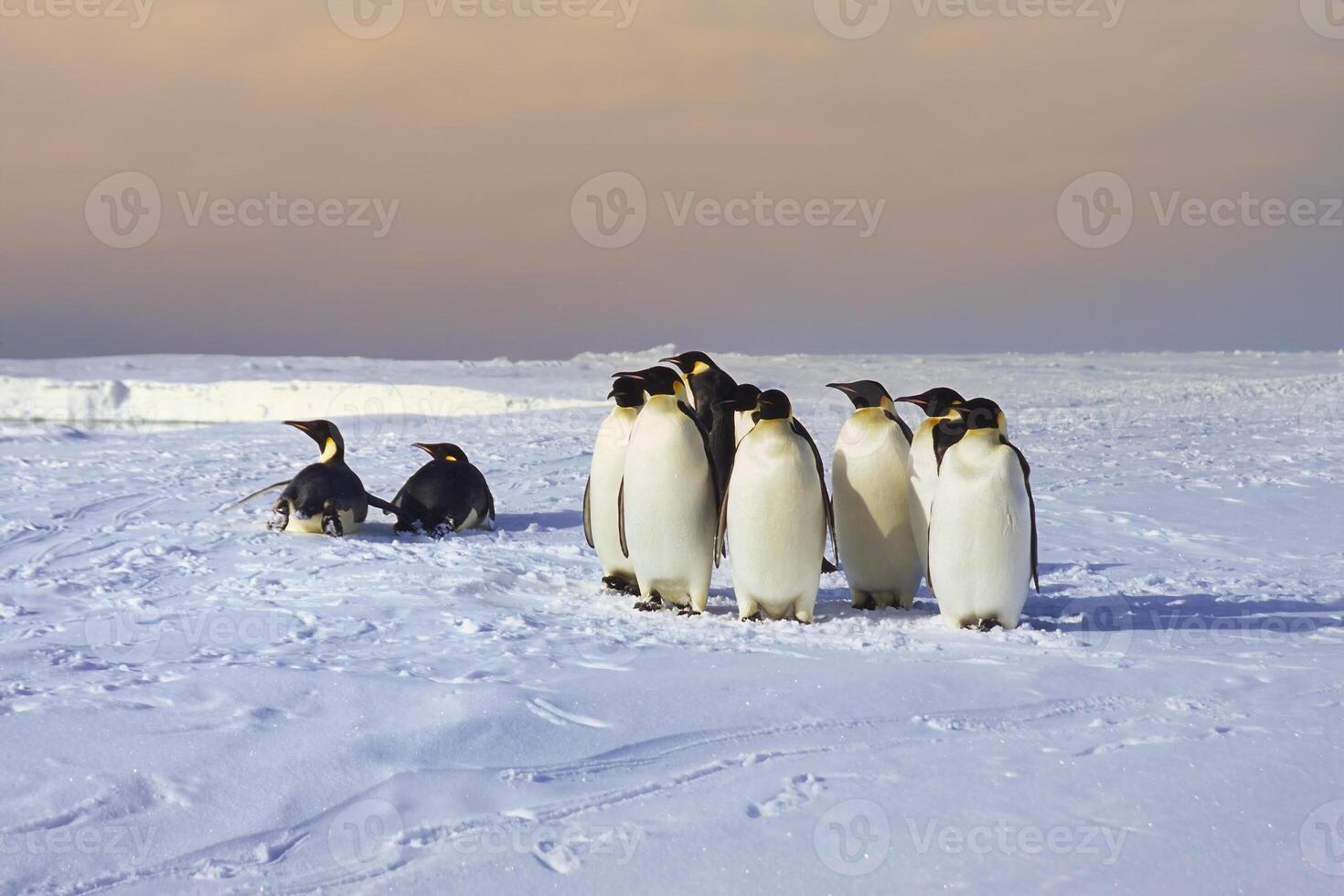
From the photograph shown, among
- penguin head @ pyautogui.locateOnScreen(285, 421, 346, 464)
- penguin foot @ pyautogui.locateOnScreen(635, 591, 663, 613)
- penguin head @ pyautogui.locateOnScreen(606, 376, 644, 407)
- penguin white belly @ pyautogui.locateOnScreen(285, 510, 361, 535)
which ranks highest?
penguin head @ pyautogui.locateOnScreen(606, 376, 644, 407)

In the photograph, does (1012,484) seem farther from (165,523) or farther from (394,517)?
(165,523)

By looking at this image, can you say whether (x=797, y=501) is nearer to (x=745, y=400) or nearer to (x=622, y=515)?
(x=745, y=400)

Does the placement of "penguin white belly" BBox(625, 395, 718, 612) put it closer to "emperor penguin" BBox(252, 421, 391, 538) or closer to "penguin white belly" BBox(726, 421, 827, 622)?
"penguin white belly" BBox(726, 421, 827, 622)

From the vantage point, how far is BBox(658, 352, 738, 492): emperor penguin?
4.18 m

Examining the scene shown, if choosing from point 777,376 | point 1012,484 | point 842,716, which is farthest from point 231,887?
point 777,376

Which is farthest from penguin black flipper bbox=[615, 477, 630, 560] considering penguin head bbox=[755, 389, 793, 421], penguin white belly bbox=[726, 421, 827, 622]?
penguin head bbox=[755, 389, 793, 421]

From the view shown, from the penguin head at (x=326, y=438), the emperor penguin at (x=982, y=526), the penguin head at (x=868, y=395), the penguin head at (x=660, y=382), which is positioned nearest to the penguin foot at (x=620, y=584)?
the penguin head at (x=660, y=382)

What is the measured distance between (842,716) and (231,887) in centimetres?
142

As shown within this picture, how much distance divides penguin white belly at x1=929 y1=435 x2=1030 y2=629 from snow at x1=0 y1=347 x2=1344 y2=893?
0.42 feet

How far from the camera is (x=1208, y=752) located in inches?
104

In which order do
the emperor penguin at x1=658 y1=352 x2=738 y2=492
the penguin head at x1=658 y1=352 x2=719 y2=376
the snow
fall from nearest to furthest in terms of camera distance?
the snow → the emperor penguin at x1=658 y1=352 x2=738 y2=492 → the penguin head at x1=658 y1=352 x2=719 y2=376

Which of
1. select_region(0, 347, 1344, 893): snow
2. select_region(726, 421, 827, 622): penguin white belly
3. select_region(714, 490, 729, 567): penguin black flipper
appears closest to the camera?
select_region(0, 347, 1344, 893): snow

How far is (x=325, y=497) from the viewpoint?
18.2 ft

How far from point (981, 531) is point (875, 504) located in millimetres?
440
